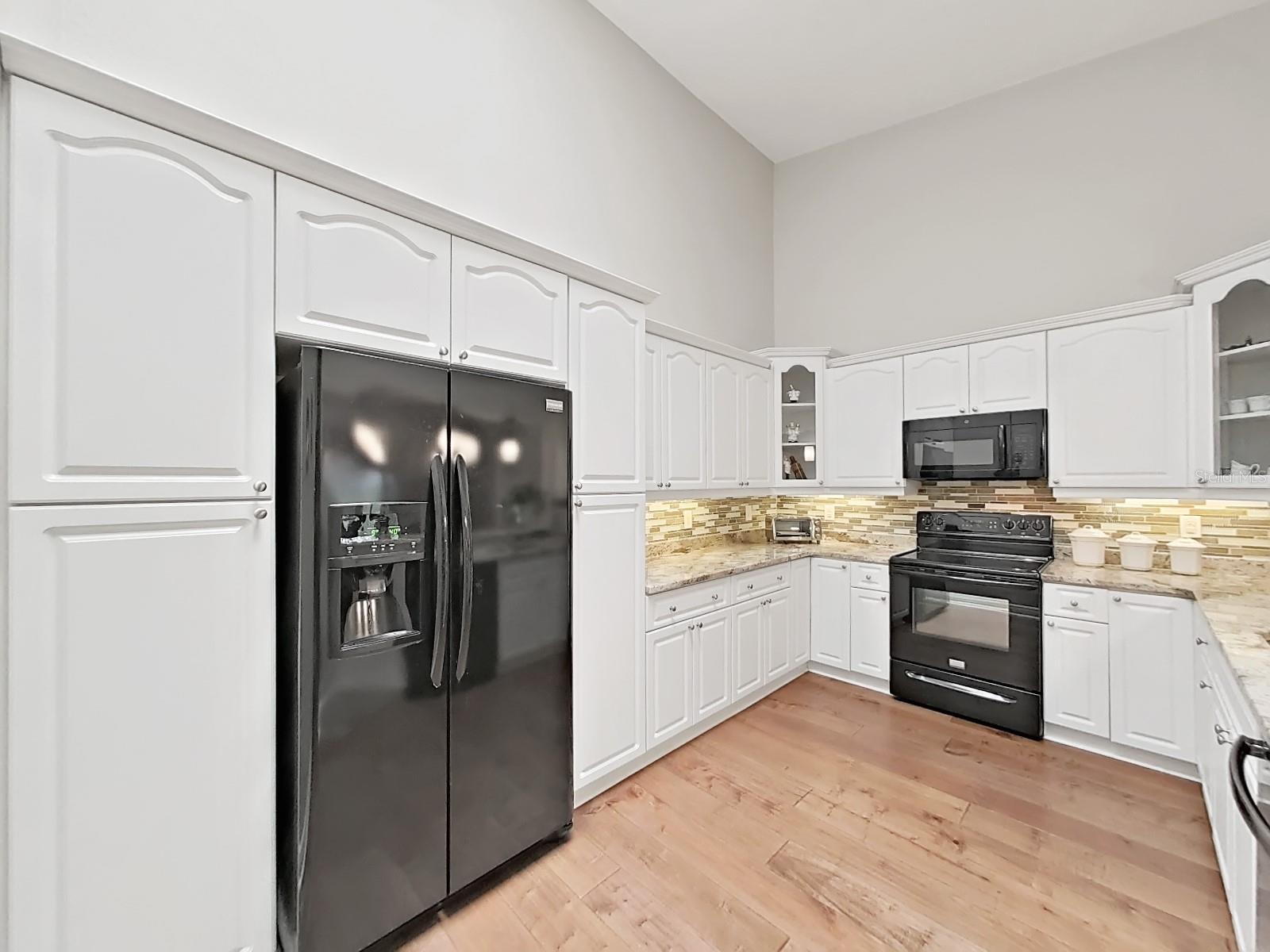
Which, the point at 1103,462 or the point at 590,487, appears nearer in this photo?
the point at 590,487

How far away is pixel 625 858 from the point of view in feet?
6.77

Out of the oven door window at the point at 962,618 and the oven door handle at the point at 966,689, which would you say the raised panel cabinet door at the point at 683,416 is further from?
the oven door handle at the point at 966,689

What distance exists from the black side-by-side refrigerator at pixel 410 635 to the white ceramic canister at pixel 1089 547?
2.89m

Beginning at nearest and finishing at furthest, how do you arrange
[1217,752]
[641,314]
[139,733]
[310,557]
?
1. [139,733]
2. [310,557]
3. [1217,752]
4. [641,314]

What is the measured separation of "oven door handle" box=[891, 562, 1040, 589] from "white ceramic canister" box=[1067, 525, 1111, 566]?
1.49ft

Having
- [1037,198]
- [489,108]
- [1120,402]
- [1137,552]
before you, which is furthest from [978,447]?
[489,108]

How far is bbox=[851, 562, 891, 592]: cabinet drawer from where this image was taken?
348 centimetres

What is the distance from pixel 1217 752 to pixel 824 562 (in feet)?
6.65

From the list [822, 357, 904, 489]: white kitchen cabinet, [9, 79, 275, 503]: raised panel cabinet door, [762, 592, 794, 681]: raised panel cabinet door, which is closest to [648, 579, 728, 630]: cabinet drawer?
[762, 592, 794, 681]: raised panel cabinet door

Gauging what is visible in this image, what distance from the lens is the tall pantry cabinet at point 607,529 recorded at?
228 centimetres

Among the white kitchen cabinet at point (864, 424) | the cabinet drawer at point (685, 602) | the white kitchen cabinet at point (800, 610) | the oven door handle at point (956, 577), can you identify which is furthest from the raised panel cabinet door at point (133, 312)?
the white kitchen cabinet at point (864, 424)

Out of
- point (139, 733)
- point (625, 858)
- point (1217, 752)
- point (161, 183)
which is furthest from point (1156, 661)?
point (161, 183)

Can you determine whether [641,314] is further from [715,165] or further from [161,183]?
[715,165]

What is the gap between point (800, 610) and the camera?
373 cm
